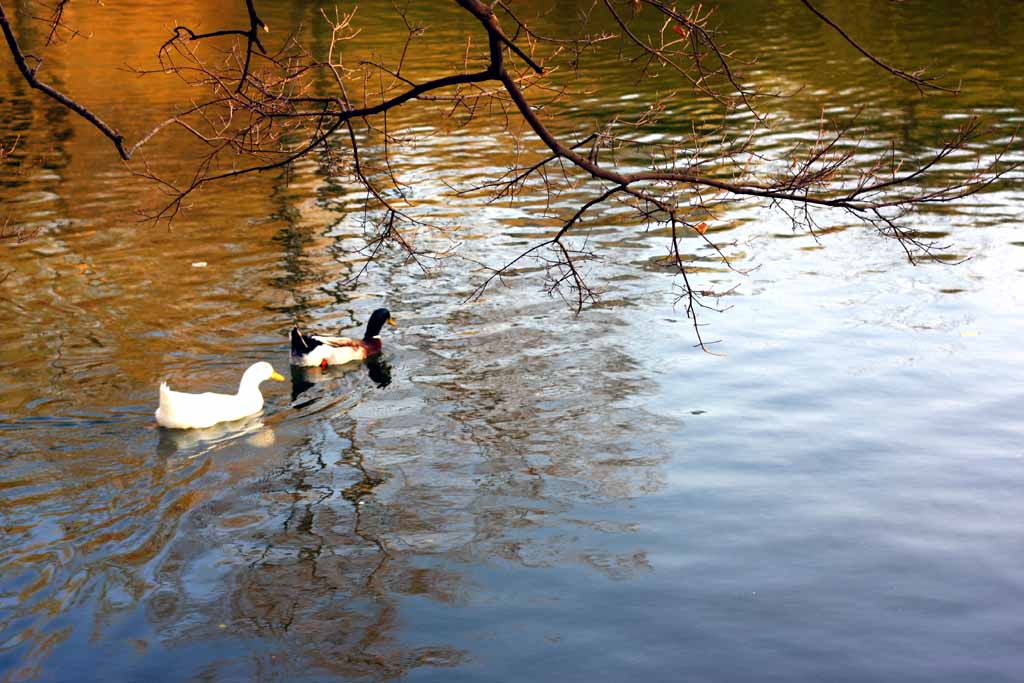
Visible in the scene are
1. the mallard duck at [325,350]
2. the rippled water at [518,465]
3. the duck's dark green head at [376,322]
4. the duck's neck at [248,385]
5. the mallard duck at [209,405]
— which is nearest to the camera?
the rippled water at [518,465]

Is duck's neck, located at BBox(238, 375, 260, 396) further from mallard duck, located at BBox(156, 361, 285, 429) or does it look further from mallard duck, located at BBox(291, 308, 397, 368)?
mallard duck, located at BBox(291, 308, 397, 368)

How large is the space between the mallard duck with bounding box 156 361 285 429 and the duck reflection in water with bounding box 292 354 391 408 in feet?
1.77

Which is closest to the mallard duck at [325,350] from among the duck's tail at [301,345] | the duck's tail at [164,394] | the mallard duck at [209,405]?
the duck's tail at [301,345]

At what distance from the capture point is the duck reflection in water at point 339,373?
1105 centimetres

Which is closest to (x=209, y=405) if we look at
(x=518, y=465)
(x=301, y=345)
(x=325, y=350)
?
(x=301, y=345)

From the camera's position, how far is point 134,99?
26.8m

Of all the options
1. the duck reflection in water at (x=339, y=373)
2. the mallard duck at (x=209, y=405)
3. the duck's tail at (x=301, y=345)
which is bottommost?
the duck reflection in water at (x=339, y=373)

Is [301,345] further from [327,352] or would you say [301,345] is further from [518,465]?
[518,465]

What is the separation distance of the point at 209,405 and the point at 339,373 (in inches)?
69.5

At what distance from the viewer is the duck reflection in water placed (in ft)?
36.3

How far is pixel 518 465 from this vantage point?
901 cm

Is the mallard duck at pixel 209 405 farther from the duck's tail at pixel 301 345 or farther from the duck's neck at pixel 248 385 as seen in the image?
the duck's tail at pixel 301 345

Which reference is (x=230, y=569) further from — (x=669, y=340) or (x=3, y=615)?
(x=669, y=340)

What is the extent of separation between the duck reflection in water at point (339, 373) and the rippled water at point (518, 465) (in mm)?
52
